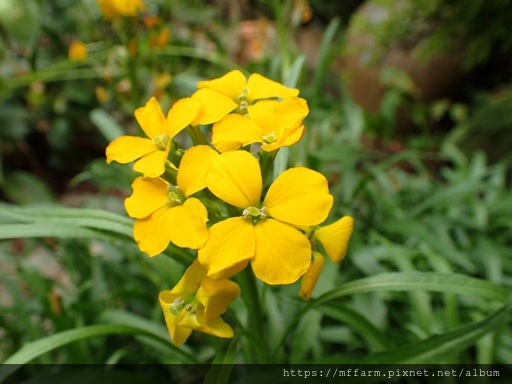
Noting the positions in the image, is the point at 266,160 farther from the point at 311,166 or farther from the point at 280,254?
the point at 311,166

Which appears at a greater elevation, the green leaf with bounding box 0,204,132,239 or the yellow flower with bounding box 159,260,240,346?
the yellow flower with bounding box 159,260,240,346

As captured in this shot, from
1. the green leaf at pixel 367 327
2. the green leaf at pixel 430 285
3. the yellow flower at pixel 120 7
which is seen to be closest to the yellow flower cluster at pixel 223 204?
the green leaf at pixel 430 285

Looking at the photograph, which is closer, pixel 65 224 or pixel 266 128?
pixel 266 128

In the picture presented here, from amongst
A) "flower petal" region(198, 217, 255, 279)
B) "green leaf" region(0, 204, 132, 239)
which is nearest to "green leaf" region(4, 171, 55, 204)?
"green leaf" region(0, 204, 132, 239)

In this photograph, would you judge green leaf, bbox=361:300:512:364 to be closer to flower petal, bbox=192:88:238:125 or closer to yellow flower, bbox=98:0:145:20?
flower petal, bbox=192:88:238:125

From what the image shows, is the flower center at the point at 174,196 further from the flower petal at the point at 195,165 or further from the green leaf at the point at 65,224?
the green leaf at the point at 65,224

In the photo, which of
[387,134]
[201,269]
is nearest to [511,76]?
[387,134]

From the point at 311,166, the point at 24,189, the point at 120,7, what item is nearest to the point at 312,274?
the point at 311,166
